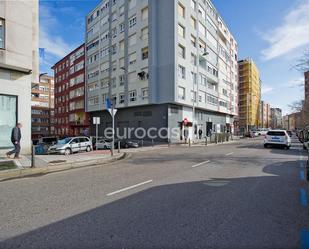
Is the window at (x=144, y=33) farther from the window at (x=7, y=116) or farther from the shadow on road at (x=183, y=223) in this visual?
the shadow on road at (x=183, y=223)

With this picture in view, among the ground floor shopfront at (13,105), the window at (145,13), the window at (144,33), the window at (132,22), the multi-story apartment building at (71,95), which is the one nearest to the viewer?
the ground floor shopfront at (13,105)

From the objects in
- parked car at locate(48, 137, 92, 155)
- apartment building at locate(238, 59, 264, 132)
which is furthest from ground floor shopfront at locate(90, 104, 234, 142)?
apartment building at locate(238, 59, 264, 132)

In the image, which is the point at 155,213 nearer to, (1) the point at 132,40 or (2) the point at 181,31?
(2) the point at 181,31

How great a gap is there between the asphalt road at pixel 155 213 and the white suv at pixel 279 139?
47.5 ft

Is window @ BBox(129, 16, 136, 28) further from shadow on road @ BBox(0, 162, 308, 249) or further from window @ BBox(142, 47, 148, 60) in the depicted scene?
shadow on road @ BBox(0, 162, 308, 249)

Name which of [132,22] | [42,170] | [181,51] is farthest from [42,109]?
[42,170]

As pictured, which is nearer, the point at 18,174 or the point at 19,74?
the point at 18,174

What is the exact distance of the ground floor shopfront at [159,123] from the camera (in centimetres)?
3200

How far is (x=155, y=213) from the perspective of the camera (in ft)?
14.6

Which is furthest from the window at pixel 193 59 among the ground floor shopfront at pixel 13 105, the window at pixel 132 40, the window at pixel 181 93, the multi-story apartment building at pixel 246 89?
the multi-story apartment building at pixel 246 89

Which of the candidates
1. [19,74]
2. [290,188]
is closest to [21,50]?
[19,74]

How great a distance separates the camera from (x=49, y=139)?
2748 cm

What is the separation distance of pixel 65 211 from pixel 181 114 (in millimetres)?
30936

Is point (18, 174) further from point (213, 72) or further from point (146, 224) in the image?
point (213, 72)
